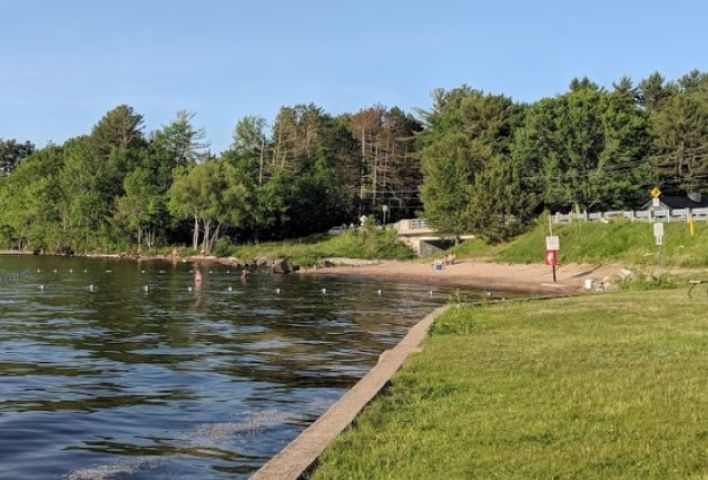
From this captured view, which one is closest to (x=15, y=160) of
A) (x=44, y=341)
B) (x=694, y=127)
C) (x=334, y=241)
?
(x=334, y=241)

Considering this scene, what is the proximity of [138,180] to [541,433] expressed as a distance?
118 metres

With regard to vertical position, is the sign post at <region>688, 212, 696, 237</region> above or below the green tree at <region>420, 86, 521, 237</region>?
below

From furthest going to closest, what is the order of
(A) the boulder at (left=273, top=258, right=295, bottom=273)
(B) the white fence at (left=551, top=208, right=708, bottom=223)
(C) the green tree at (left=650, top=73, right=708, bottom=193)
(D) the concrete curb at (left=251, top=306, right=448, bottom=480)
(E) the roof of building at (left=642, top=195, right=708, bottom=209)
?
(C) the green tree at (left=650, top=73, right=708, bottom=193)
(E) the roof of building at (left=642, top=195, right=708, bottom=209)
(A) the boulder at (left=273, top=258, right=295, bottom=273)
(B) the white fence at (left=551, top=208, right=708, bottom=223)
(D) the concrete curb at (left=251, top=306, right=448, bottom=480)

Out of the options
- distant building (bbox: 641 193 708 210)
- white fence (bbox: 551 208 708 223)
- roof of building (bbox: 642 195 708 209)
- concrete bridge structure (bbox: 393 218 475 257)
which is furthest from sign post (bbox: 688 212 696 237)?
concrete bridge structure (bbox: 393 218 475 257)

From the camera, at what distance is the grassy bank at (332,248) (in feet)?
279

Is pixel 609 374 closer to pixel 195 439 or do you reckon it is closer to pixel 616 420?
pixel 616 420

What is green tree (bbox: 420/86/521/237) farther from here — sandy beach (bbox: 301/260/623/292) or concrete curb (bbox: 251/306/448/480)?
concrete curb (bbox: 251/306/448/480)

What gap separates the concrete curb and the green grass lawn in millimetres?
209

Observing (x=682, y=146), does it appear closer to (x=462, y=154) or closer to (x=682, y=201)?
(x=682, y=201)

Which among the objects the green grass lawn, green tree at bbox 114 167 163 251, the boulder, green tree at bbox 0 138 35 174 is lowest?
the green grass lawn

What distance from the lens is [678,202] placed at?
82500 mm

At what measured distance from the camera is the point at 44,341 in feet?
79.5

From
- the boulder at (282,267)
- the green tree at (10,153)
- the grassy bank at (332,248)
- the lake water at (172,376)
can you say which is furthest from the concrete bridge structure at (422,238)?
the green tree at (10,153)

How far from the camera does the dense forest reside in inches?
3253
